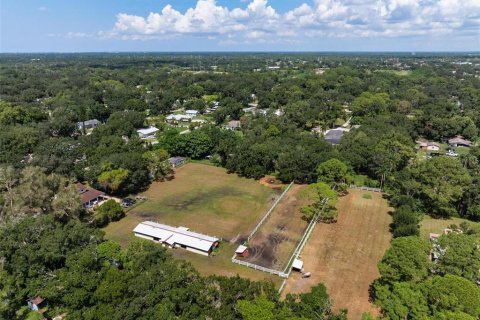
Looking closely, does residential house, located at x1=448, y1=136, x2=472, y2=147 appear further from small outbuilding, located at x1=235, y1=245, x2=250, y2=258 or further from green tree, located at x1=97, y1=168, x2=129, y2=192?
green tree, located at x1=97, y1=168, x2=129, y2=192

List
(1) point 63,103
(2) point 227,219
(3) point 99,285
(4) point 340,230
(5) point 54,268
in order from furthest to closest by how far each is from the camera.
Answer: (1) point 63,103, (2) point 227,219, (4) point 340,230, (5) point 54,268, (3) point 99,285

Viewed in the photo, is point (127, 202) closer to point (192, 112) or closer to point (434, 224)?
point (434, 224)

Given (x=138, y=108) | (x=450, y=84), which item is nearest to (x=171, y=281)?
(x=138, y=108)

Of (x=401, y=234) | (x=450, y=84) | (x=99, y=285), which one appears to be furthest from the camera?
(x=450, y=84)

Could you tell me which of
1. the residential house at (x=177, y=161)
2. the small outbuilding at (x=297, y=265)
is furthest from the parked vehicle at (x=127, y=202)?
the small outbuilding at (x=297, y=265)

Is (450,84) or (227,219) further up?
(450,84)

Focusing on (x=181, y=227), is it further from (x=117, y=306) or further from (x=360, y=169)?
(x=360, y=169)
